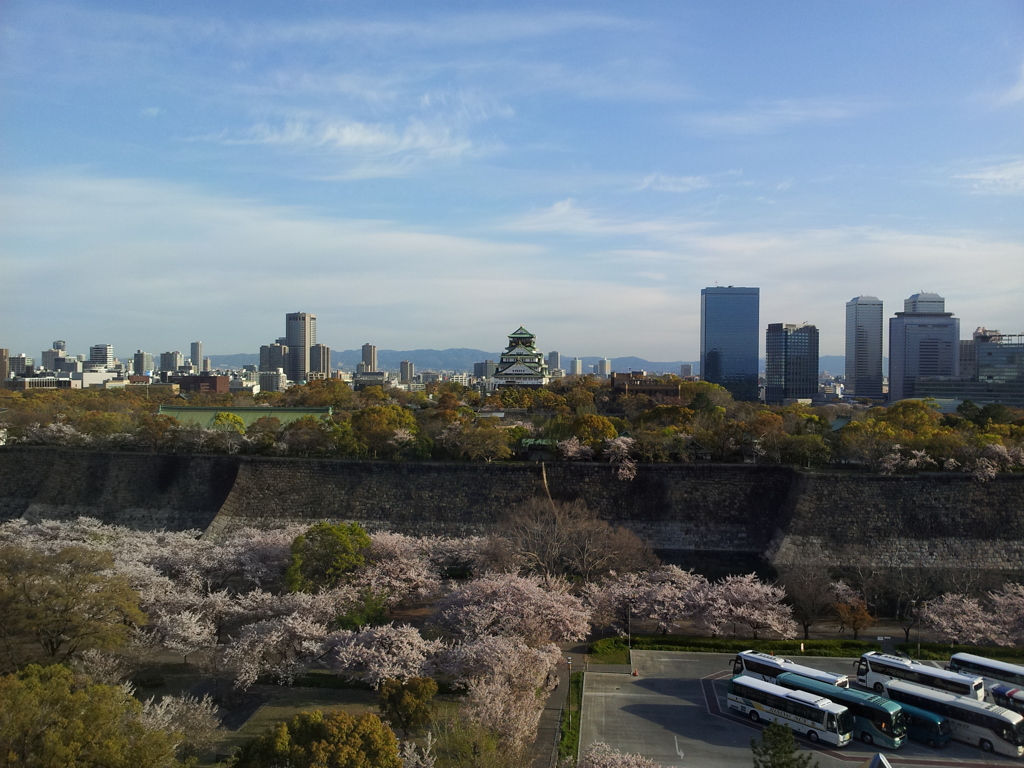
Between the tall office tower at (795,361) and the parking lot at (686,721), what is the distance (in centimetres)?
8872

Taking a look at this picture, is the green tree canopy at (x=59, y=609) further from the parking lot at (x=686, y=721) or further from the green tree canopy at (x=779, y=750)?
the green tree canopy at (x=779, y=750)

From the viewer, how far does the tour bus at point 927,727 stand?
39.2 ft

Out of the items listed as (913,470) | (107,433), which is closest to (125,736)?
(913,470)

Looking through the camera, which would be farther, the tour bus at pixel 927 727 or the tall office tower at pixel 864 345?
the tall office tower at pixel 864 345

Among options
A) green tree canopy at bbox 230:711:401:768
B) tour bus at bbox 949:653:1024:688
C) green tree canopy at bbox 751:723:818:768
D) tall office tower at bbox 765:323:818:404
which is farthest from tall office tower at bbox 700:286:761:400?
green tree canopy at bbox 230:711:401:768

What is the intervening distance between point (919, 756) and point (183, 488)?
2372 cm

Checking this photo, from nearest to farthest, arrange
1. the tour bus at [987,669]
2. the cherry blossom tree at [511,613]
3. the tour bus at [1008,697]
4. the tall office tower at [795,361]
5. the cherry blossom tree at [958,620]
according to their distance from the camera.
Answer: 1. the tour bus at [1008,697]
2. the tour bus at [987,669]
3. the cherry blossom tree at [511,613]
4. the cherry blossom tree at [958,620]
5. the tall office tower at [795,361]

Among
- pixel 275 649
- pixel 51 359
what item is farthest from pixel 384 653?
pixel 51 359

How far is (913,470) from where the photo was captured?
24453 millimetres

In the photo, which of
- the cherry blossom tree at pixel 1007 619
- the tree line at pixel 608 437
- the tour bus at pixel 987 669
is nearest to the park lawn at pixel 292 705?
the tour bus at pixel 987 669

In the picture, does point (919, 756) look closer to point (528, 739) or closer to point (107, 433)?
point (528, 739)

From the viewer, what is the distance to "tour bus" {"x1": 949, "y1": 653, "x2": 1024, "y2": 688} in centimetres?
1350

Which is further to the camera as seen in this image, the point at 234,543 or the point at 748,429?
the point at 748,429

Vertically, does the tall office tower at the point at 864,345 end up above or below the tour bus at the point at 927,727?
above
